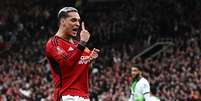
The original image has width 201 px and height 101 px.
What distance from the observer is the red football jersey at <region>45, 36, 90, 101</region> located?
24.2ft

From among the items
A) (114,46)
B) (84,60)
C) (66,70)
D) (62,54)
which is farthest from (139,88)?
(114,46)

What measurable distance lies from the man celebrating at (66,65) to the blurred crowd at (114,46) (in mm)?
14119

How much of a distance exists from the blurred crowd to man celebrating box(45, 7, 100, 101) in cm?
1412

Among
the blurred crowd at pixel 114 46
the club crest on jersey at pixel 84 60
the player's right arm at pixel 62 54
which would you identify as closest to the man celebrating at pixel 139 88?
the club crest on jersey at pixel 84 60

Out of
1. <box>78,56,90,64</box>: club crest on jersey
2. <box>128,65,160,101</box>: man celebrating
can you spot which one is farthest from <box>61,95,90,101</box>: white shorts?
<box>128,65,160,101</box>: man celebrating

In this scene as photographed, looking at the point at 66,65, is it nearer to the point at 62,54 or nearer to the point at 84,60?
the point at 62,54

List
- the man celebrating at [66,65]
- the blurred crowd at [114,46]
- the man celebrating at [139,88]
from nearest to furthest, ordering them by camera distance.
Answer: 1. the man celebrating at [66,65]
2. the man celebrating at [139,88]
3. the blurred crowd at [114,46]

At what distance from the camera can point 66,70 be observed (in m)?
7.39

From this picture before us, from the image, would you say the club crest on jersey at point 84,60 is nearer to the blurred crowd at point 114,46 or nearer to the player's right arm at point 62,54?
the player's right arm at point 62,54

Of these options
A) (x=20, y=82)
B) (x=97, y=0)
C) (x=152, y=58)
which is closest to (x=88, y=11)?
(x=97, y=0)

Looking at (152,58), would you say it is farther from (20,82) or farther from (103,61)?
(20,82)

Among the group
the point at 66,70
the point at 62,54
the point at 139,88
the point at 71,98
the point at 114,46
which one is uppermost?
the point at 62,54

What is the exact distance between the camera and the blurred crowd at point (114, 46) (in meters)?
22.9

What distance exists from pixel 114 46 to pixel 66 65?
21.8m
